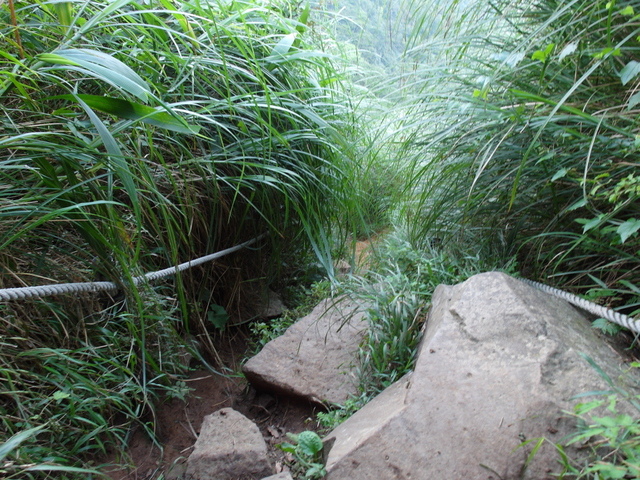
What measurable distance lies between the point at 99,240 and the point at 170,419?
31.8 inches

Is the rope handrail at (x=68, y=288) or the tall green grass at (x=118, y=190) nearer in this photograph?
the rope handrail at (x=68, y=288)

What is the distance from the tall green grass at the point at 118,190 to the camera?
4.43 ft

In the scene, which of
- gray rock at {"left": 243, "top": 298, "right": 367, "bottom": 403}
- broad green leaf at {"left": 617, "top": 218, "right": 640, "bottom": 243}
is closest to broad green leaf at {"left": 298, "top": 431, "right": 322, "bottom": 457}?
gray rock at {"left": 243, "top": 298, "right": 367, "bottom": 403}

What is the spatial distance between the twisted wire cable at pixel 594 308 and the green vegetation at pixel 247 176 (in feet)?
0.17

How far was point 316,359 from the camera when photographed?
211 centimetres

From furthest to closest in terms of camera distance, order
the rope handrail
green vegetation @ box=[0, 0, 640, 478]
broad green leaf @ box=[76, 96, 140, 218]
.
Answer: green vegetation @ box=[0, 0, 640, 478] → broad green leaf @ box=[76, 96, 140, 218] → the rope handrail

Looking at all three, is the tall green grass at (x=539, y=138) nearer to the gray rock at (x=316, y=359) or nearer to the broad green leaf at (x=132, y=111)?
the gray rock at (x=316, y=359)

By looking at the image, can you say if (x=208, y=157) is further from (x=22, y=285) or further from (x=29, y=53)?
(x=22, y=285)

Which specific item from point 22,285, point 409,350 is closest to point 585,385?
point 409,350

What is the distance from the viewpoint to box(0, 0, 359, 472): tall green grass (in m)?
1.35

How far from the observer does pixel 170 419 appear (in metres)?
1.89

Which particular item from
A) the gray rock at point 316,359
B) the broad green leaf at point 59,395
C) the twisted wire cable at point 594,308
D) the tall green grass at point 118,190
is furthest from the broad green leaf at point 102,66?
the twisted wire cable at point 594,308

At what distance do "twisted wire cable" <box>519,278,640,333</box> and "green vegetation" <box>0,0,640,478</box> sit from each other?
0.17 ft

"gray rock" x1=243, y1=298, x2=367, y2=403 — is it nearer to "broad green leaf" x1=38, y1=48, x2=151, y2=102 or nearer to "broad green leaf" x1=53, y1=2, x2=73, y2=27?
"broad green leaf" x1=38, y1=48, x2=151, y2=102
